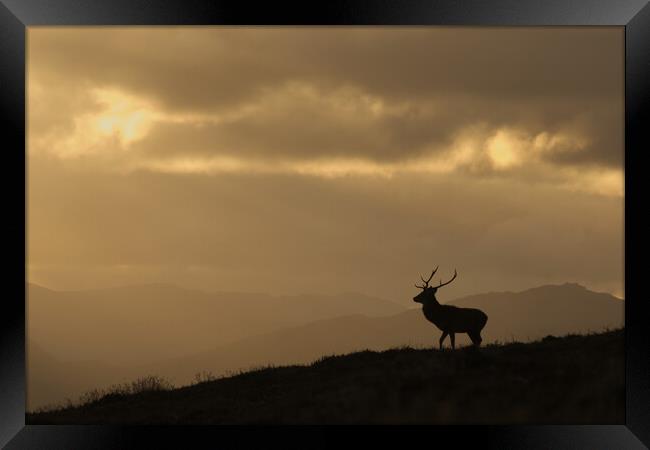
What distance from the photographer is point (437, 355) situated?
430 inches

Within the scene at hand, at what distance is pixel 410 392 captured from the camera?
8.45m

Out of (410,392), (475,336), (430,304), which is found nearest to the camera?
(410,392)

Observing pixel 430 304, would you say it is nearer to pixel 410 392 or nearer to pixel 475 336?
pixel 475 336

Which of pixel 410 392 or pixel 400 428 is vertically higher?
pixel 410 392

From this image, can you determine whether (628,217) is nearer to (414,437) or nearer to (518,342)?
(414,437)

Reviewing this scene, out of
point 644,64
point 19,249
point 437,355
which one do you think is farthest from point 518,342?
point 19,249

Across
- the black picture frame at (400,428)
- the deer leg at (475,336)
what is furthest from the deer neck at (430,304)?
the black picture frame at (400,428)

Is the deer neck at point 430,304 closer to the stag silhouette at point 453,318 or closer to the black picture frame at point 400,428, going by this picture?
the stag silhouette at point 453,318

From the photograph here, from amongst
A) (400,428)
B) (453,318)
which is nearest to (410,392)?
(400,428)

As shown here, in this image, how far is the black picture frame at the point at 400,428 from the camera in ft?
24.3

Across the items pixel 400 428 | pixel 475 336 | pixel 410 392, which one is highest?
pixel 475 336

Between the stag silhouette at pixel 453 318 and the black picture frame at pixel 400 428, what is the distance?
427 centimetres

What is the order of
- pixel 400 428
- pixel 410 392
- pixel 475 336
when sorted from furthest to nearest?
pixel 475 336 < pixel 410 392 < pixel 400 428

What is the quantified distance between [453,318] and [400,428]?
15.1 feet
